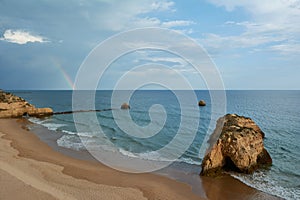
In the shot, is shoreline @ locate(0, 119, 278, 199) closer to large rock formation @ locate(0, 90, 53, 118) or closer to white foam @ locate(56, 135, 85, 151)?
white foam @ locate(56, 135, 85, 151)

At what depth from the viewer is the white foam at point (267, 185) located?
12.3m

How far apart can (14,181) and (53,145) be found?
11.0 metres

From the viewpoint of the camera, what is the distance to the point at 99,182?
40.7 ft

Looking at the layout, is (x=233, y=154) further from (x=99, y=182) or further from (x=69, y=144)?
(x=69, y=144)

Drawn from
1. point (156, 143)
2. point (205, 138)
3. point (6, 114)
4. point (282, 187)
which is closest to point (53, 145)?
point (156, 143)

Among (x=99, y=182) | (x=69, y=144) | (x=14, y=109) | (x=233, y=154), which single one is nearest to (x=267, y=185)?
(x=233, y=154)

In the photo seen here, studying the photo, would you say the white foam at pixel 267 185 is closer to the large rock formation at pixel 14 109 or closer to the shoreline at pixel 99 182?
the shoreline at pixel 99 182

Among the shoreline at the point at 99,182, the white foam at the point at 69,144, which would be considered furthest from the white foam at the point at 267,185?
the white foam at the point at 69,144

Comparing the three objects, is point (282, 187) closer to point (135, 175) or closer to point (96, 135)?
point (135, 175)

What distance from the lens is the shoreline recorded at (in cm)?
1063

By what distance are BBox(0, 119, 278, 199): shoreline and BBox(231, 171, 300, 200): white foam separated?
0.56m

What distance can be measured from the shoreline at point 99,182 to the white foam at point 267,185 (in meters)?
0.56

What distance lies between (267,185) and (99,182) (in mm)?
9725

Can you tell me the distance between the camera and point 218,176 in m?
14.3
